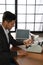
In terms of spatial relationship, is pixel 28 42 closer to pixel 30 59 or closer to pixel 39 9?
pixel 30 59

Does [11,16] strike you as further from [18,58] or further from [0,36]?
[18,58]

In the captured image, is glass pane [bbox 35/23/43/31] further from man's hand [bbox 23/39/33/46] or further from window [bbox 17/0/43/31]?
man's hand [bbox 23/39/33/46]

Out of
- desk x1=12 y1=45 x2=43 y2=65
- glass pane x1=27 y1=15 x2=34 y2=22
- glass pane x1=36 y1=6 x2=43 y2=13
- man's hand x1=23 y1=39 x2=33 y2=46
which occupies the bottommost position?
Answer: desk x1=12 y1=45 x2=43 y2=65

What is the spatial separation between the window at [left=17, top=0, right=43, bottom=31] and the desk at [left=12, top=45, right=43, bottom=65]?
2.70 m

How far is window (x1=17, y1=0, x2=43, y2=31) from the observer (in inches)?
200

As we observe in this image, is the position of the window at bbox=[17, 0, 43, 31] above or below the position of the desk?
above

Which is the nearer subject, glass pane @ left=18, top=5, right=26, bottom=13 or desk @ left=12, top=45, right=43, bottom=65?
desk @ left=12, top=45, right=43, bottom=65

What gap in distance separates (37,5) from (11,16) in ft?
9.06

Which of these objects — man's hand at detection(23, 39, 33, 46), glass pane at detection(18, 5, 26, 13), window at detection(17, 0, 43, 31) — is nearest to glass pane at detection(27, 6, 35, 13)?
window at detection(17, 0, 43, 31)

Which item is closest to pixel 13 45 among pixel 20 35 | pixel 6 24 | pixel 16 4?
pixel 20 35

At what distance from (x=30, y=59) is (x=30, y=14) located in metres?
2.98

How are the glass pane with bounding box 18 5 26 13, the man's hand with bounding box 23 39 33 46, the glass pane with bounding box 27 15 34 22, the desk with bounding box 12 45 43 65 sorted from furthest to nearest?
the glass pane with bounding box 27 15 34 22 < the glass pane with bounding box 18 5 26 13 < the man's hand with bounding box 23 39 33 46 < the desk with bounding box 12 45 43 65

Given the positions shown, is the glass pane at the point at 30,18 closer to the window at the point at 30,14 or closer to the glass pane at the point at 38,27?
the window at the point at 30,14

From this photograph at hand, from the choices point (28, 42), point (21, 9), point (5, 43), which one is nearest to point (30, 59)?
point (5, 43)
